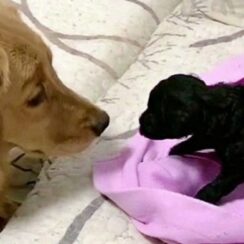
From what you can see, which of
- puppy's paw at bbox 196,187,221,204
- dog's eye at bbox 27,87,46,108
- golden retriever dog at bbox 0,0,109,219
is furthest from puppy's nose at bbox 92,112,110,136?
puppy's paw at bbox 196,187,221,204

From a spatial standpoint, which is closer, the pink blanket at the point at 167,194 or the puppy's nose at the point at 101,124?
the pink blanket at the point at 167,194

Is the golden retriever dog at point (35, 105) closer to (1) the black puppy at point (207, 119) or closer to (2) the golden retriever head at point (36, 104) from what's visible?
(2) the golden retriever head at point (36, 104)

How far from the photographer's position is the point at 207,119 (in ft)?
4.46

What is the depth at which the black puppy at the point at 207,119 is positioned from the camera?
134cm

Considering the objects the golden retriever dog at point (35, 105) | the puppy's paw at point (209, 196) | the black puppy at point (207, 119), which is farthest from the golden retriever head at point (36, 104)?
the puppy's paw at point (209, 196)

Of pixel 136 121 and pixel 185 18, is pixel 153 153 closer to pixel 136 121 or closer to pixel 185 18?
pixel 136 121

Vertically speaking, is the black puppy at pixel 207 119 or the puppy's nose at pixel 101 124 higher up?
the black puppy at pixel 207 119

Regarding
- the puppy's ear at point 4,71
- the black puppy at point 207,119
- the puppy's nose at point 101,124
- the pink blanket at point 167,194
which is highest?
the puppy's ear at point 4,71

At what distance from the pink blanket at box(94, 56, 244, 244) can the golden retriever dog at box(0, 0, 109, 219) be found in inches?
3.3

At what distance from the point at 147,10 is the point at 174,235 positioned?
74 centimetres

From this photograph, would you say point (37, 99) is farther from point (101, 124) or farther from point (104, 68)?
point (104, 68)

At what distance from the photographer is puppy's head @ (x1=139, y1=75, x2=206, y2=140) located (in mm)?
1348

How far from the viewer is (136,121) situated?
1556mm

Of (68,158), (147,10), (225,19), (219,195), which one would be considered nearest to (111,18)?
(147,10)
